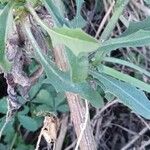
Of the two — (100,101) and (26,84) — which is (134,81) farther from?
(26,84)

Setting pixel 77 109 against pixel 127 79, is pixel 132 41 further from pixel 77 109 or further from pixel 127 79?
pixel 77 109

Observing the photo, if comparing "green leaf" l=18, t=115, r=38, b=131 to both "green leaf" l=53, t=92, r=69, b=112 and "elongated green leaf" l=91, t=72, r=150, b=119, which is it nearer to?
"green leaf" l=53, t=92, r=69, b=112

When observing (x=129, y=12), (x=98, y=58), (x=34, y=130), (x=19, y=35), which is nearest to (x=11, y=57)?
(x=19, y=35)

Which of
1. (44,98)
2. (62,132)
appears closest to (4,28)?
(44,98)

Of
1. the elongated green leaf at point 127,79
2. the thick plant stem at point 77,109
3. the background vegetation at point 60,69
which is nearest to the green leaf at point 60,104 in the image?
the background vegetation at point 60,69

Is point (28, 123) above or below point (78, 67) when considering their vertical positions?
below

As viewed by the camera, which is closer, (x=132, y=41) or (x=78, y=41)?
(x=78, y=41)

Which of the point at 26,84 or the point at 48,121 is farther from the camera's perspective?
the point at 48,121
